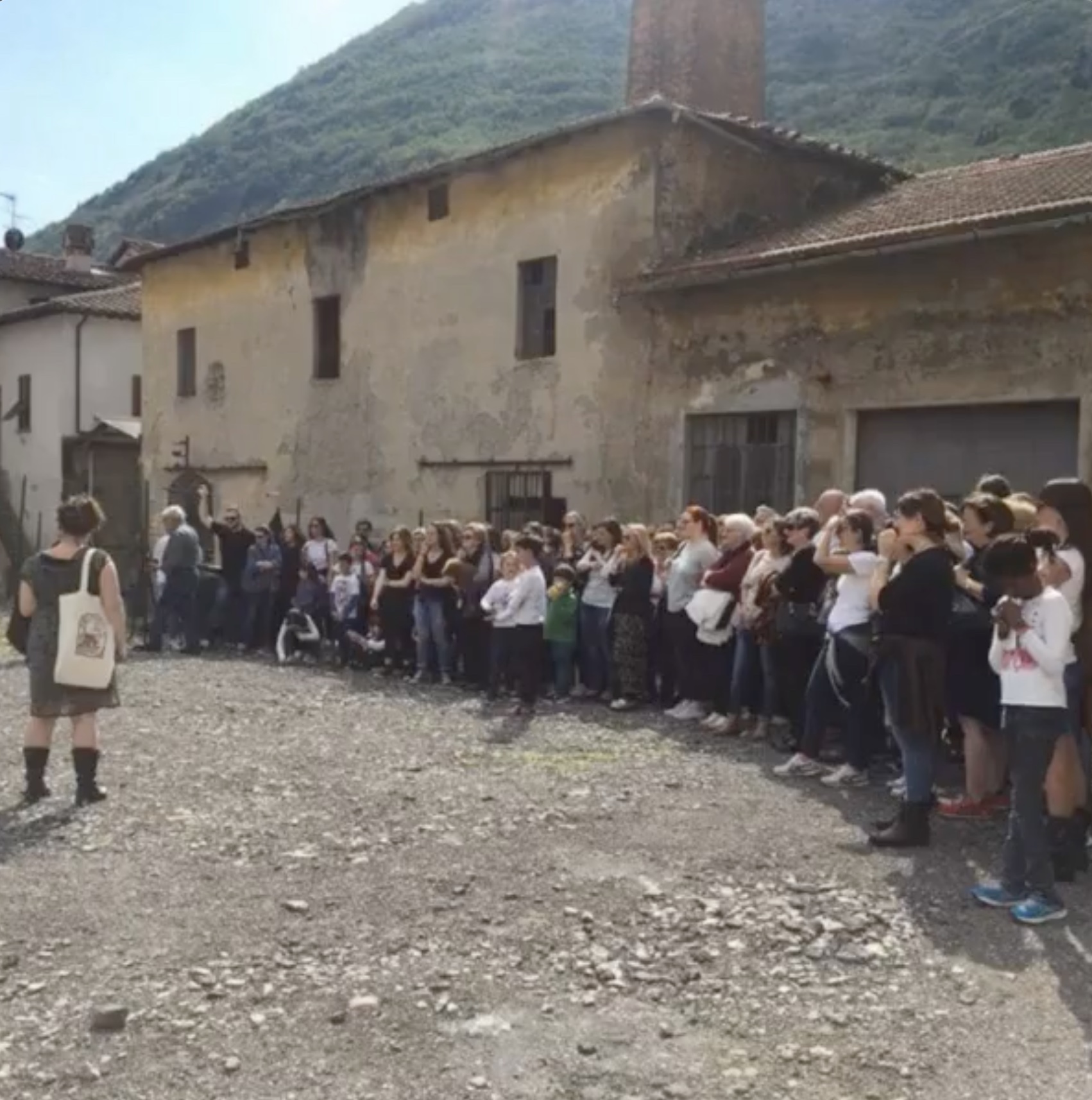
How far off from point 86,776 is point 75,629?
2.90 ft

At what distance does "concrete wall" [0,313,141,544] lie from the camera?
30703 millimetres

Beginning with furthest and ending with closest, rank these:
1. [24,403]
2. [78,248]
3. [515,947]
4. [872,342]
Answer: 1. [78,248]
2. [24,403]
3. [872,342]
4. [515,947]

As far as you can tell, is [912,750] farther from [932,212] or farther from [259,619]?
[259,619]

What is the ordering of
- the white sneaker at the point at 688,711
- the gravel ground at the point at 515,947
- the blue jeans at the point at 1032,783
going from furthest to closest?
A: the white sneaker at the point at 688,711 → the blue jeans at the point at 1032,783 → the gravel ground at the point at 515,947

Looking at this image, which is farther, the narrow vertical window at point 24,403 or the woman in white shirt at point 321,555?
the narrow vertical window at point 24,403

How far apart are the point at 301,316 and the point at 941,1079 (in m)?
17.4

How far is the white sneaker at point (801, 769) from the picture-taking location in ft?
26.0

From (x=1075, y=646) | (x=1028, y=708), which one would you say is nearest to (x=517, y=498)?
(x=1075, y=646)

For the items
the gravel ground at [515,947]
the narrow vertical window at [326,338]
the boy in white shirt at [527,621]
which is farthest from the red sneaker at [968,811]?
the narrow vertical window at [326,338]

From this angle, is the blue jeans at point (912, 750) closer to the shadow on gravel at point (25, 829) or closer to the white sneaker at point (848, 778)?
the white sneaker at point (848, 778)

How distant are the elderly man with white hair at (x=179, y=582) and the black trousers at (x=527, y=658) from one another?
17.6 ft

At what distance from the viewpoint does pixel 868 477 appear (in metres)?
12.8

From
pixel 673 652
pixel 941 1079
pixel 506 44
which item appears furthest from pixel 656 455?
pixel 506 44

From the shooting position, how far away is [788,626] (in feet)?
27.6
